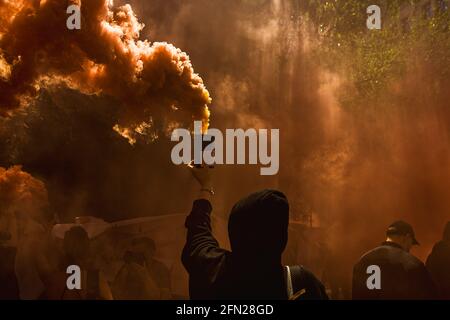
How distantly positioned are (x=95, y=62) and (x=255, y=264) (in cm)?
451

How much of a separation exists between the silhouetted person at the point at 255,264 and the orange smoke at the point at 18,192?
7030 mm

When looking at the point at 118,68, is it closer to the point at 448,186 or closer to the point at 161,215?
the point at 161,215

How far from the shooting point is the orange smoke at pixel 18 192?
26.9ft

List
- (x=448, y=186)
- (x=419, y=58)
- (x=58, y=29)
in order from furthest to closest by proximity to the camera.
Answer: (x=419, y=58)
(x=448, y=186)
(x=58, y=29)

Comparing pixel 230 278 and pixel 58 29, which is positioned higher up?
pixel 58 29

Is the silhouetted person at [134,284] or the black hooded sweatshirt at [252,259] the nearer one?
the black hooded sweatshirt at [252,259]

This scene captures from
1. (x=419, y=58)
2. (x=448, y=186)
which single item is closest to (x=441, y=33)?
(x=419, y=58)

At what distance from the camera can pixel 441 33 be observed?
12945 mm

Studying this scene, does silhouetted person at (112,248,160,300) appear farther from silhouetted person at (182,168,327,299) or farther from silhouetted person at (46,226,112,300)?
silhouetted person at (182,168,327,299)

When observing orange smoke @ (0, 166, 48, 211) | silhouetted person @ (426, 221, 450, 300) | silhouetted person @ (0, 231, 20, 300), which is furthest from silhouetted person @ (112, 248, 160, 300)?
silhouetted person @ (426, 221, 450, 300)

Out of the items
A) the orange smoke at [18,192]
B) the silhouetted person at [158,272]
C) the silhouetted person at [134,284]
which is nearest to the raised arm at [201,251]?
the silhouetted person at [134,284]

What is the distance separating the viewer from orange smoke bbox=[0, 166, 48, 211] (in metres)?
8.20

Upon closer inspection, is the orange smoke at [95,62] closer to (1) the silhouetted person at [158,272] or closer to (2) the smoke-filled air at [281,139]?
(1) the silhouetted person at [158,272]

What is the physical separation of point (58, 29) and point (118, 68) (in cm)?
86
